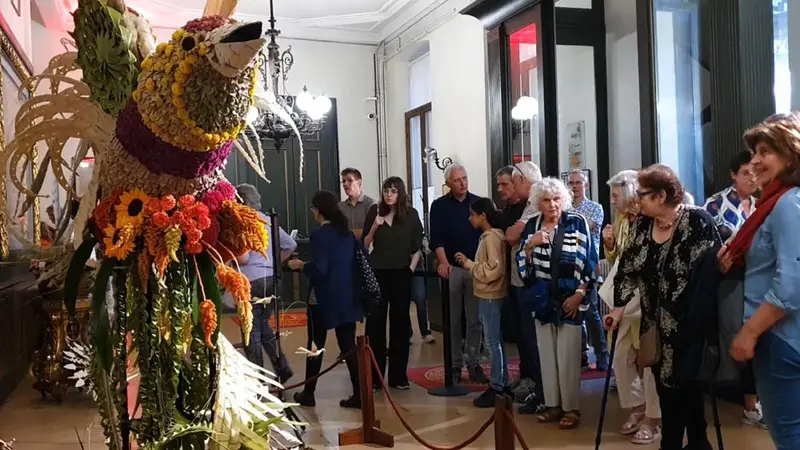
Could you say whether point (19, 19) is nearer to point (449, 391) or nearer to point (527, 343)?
point (449, 391)

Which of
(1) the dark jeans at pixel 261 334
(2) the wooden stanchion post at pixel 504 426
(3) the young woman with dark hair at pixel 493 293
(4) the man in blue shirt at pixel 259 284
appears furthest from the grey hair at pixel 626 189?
(2) the wooden stanchion post at pixel 504 426

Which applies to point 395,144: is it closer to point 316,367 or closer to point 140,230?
point 316,367

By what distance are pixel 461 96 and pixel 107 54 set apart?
658cm

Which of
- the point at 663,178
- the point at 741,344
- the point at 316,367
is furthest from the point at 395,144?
the point at 741,344

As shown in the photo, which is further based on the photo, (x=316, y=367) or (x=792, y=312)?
(x=316, y=367)

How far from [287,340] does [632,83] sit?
382cm

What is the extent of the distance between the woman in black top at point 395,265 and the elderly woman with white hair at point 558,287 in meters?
1.02

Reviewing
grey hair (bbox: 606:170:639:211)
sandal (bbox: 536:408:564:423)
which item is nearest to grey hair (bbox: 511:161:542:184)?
grey hair (bbox: 606:170:639:211)

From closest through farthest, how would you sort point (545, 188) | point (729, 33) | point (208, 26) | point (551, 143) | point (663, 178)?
point (208, 26)
point (663, 178)
point (545, 188)
point (729, 33)
point (551, 143)

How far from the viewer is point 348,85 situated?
9.61m

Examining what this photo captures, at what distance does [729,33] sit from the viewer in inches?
164

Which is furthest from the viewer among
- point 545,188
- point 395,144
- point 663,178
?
point 395,144

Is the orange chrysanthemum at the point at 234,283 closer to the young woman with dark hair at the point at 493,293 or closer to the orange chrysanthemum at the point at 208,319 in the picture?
the orange chrysanthemum at the point at 208,319

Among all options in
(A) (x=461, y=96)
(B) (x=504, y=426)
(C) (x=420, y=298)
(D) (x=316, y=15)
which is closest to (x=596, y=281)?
(B) (x=504, y=426)
